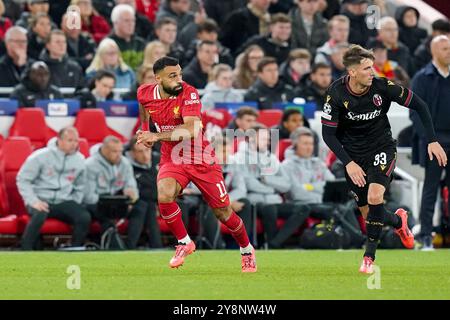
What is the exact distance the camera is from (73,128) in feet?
58.6

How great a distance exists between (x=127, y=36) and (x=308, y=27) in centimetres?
375

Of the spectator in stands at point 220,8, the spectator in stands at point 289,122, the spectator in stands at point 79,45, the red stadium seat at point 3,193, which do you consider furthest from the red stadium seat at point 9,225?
the spectator in stands at point 220,8

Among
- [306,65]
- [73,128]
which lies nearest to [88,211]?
[73,128]

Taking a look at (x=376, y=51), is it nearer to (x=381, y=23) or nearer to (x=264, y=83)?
(x=381, y=23)

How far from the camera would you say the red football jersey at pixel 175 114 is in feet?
43.2

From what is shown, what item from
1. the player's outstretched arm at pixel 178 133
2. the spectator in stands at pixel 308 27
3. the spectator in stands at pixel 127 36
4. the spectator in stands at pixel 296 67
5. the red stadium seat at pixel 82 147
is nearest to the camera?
the player's outstretched arm at pixel 178 133

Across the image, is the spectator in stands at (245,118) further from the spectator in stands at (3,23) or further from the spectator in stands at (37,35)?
the spectator in stands at (3,23)

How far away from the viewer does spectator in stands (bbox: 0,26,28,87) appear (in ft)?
63.5

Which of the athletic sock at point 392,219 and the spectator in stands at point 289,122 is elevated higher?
the spectator in stands at point 289,122

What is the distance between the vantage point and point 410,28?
79.4 ft

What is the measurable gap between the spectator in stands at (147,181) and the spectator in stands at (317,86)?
3.13 m

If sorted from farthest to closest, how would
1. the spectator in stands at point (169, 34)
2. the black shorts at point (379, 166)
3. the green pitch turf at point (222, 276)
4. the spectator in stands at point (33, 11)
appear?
the spectator in stands at point (33, 11)
the spectator in stands at point (169, 34)
the black shorts at point (379, 166)
the green pitch turf at point (222, 276)
